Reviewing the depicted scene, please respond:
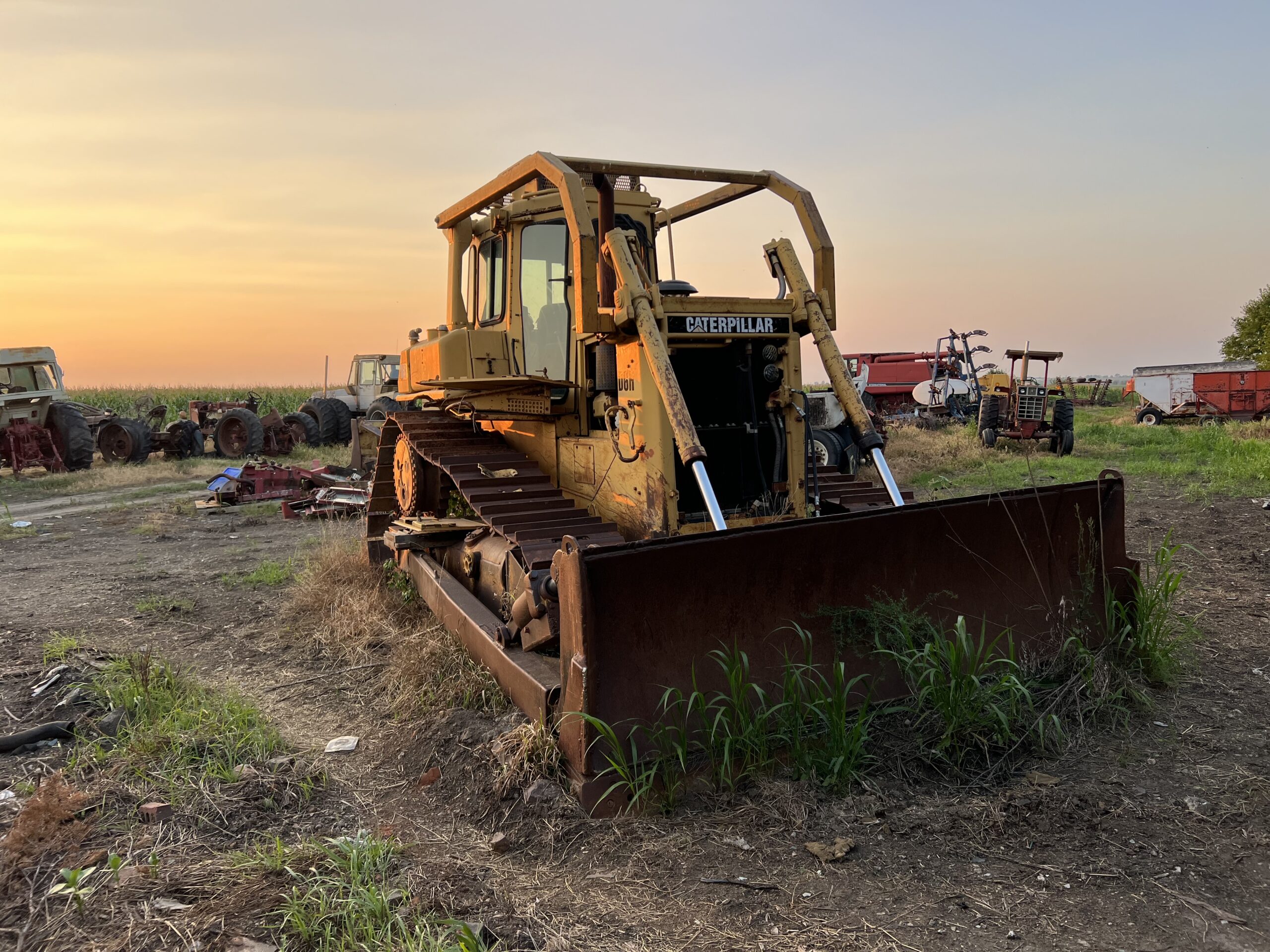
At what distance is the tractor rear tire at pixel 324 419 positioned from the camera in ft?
71.2

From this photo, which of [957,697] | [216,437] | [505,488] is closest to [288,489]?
[216,437]

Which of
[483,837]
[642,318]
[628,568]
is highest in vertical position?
[642,318]

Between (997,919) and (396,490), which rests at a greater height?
(396,490)

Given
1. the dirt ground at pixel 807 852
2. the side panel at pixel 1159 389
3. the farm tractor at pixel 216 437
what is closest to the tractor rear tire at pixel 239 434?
the farm tractor at pixel 216 437

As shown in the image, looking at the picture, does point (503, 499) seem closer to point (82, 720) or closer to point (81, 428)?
point (82, 720)

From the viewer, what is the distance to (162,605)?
23.0ft

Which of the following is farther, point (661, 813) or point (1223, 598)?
point (1223, 598)

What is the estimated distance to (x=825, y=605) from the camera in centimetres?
372

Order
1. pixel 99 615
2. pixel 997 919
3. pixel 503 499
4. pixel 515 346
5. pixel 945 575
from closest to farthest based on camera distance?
pixel 997 919, pixel 945 575, pixel 503 499, pixel 515 346, pixel 99 615

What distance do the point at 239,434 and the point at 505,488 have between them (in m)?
17.6

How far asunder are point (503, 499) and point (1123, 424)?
27.6m

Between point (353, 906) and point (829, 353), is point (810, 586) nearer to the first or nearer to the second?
point (829, 353)

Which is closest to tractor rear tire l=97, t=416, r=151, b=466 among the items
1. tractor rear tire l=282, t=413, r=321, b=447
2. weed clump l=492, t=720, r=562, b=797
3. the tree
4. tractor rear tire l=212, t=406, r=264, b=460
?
tractor rear tire l=212, t=406, r=264, b=460

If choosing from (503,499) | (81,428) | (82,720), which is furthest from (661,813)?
(81,428)
